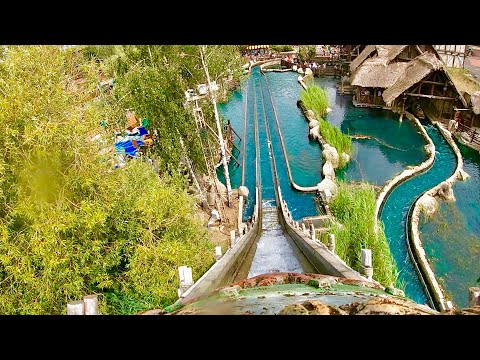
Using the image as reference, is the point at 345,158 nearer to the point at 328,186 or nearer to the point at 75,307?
the point at 328,186

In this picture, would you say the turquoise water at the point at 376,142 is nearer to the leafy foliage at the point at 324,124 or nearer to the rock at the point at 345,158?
the rock at the point at 345,158

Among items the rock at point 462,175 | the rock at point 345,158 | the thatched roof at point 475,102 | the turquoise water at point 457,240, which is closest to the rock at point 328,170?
the rock at point 345,158

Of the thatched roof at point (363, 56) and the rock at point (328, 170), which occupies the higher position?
the thatched roof at point (363, 56)

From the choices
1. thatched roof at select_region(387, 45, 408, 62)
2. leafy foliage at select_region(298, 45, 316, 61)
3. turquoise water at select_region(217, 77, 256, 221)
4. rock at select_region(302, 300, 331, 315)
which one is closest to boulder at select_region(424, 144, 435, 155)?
thatched roof at select_region(387, 45, 408, 62)

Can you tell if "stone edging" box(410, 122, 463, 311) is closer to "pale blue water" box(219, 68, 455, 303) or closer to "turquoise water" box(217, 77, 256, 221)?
"pale blue water" box(219, 68, 455, 303)

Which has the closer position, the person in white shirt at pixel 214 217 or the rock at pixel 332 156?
the person in white shirt at pixel 214 217

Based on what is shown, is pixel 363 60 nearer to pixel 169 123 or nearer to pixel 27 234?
pixel 169 123

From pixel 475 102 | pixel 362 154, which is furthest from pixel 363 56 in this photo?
pixel 362 154
